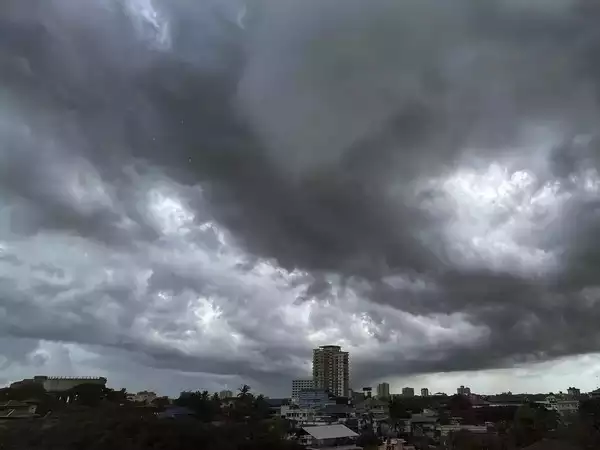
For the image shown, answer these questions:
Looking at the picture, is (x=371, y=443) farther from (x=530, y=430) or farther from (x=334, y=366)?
(x=334, y=366)

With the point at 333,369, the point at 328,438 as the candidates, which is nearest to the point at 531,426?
the point at 328,438

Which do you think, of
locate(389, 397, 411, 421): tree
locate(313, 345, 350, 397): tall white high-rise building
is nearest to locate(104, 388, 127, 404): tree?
locate(389, 397, 411, 421): tree

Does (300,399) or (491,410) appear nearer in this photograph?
(491,410)

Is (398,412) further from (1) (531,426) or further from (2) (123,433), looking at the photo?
(2) (123,433)

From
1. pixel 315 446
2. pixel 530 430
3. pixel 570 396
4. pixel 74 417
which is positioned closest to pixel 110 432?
pixel 74 417

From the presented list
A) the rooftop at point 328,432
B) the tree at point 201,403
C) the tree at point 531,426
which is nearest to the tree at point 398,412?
the tree at point 531,426

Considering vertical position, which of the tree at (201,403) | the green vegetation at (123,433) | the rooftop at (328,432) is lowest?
the green vegetation at (123,433)

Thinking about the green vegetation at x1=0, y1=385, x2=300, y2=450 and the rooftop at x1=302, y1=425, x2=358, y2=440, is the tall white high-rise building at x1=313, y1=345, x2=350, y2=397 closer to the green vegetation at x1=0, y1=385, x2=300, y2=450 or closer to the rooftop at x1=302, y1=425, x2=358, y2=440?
the rooftop at x1=302, y1=425, x2=358, y2=440

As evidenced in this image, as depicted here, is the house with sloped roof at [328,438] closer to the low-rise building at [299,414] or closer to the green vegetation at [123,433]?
the green vegetation at [123,433]
